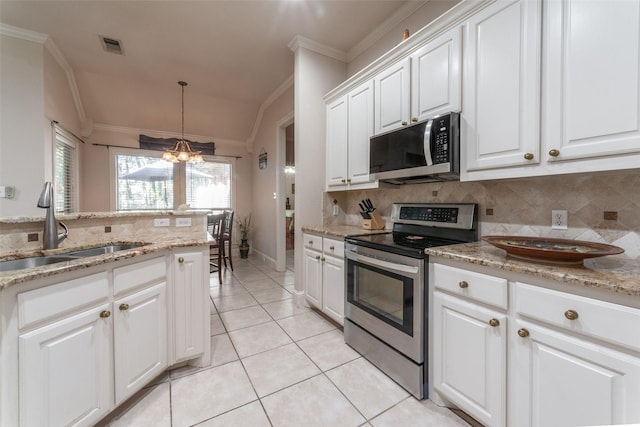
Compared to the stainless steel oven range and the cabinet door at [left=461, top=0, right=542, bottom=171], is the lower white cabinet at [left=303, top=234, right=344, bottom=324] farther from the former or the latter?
the cabinet door at [left=461, top=0, right=542, bottom=171]

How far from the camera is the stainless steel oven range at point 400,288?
59.6 inches

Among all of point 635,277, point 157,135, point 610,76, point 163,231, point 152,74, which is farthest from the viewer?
point 157,135

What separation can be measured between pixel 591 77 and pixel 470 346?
1351mm

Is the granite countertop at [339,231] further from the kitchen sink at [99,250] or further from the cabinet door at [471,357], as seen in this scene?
the kitchen sink at [99,250]

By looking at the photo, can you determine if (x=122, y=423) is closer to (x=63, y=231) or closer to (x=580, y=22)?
(x=63, y=231)

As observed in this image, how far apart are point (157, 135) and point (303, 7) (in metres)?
4.16

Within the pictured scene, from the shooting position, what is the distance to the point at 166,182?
17.3ft

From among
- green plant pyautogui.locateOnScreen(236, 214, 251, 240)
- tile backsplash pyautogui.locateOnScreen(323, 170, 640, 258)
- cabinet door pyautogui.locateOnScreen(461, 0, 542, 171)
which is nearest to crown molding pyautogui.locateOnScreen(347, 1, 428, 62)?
cabinet door pyautogui.locateOnScreen(461, 0, 542, 171)

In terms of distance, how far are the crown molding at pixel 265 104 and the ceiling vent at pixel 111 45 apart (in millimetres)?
2085

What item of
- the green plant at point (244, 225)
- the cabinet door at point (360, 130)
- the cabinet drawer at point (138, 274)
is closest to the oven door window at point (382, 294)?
the cabinet door at point (360, 130)

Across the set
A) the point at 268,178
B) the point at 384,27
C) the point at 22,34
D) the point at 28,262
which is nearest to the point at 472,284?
the point at 28,262

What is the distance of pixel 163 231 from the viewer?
79.1 inches

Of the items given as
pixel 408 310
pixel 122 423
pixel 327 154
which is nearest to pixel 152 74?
pixel 327 154

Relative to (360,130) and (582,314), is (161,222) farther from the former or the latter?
(582,314)
